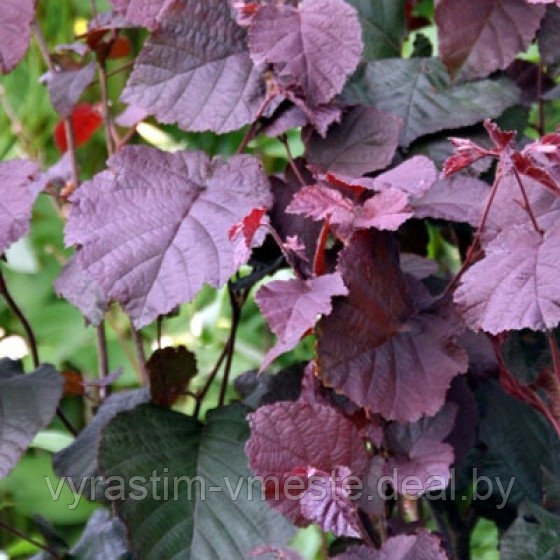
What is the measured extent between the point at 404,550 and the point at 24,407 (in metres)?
0.33

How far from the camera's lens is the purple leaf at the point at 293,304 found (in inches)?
24.7

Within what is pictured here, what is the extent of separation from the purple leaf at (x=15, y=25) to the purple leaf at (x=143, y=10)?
0.23ft

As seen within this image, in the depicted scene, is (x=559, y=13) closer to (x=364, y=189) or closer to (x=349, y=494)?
(x=364, y=189)

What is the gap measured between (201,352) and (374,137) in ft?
3.60

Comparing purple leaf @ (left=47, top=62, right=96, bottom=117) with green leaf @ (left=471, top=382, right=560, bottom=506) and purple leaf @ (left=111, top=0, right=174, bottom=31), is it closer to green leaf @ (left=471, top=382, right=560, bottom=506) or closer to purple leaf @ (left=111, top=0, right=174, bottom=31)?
purple leaf @ (left=111, top=0, right=174, bottom=31)

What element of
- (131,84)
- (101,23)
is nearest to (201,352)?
(101,23)

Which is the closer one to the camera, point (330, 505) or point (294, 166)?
point (330, 505)

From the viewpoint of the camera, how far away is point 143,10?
31.0 inches

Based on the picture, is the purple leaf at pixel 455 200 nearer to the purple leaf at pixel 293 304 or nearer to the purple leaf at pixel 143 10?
the purple leaf at pixel 293 304

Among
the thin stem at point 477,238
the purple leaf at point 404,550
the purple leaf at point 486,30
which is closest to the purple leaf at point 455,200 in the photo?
the thin stem at point 477,238

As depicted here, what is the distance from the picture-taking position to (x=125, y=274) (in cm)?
68

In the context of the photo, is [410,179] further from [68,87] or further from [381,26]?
[68,87]

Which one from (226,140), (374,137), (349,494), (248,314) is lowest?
(248,314)

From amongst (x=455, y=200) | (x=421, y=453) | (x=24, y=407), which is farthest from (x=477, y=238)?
(x=24, y=407)
